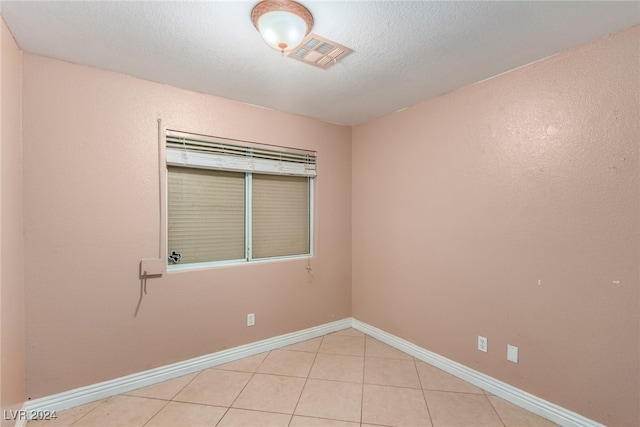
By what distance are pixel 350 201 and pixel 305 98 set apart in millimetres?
1354

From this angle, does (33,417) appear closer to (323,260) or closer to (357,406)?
(357,406)

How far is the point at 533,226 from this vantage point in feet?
6.81

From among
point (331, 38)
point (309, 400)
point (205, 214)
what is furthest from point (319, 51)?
point (309, 400)

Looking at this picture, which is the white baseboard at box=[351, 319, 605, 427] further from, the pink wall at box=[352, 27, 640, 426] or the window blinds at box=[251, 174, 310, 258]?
the window blinds at box=[251, 174, 310, 258]

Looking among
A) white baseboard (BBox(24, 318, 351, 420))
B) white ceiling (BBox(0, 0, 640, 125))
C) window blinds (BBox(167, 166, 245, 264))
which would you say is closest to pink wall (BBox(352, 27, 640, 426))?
white ceiling (BBox(0, 0, 640, 125))

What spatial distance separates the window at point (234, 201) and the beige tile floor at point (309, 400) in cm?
98

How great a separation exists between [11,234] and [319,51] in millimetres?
2125

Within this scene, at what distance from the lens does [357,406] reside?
2119 mm

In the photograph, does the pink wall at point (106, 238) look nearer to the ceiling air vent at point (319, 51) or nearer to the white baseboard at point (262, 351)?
the white baseboard at point (262, 351)

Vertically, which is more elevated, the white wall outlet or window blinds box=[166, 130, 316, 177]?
window blinds box=[166, 130, 316, 177]

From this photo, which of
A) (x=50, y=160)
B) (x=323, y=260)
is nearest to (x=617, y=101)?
(x=323, y=260)

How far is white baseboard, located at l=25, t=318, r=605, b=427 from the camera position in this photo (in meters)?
1.97

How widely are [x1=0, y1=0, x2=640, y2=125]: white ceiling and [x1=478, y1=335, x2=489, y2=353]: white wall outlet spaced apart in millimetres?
2020

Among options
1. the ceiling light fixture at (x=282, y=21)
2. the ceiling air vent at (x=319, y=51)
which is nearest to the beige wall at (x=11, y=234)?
the ceiling light fixture at (x=282, y=21)
